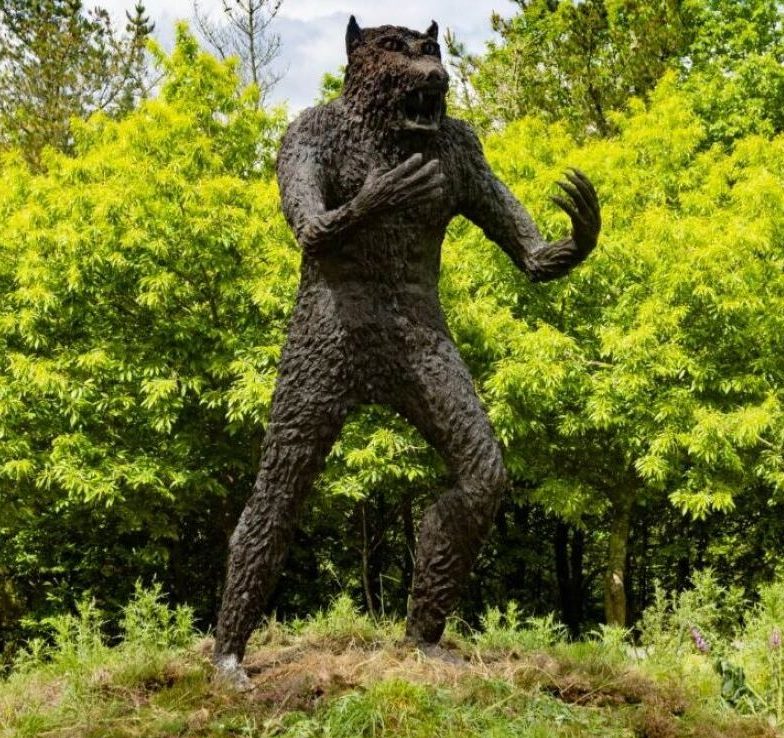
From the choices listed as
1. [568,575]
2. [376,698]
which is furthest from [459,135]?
[568,575]

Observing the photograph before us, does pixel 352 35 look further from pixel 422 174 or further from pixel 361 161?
pixel 422 174

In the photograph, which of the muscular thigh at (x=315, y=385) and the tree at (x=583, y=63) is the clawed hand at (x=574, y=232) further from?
the tree at (x=583, y=63)

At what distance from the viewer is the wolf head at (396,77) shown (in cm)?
400

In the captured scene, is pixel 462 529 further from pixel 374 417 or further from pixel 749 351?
pixel 749 351

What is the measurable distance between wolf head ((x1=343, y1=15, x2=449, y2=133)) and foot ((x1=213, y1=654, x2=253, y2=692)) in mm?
2309

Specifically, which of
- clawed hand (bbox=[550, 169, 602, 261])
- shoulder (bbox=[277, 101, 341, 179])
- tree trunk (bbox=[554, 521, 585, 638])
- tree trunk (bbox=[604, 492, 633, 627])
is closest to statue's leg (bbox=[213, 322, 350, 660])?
shoulder (bbox=[277, 101, 341, 179])

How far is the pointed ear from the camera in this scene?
424 cm

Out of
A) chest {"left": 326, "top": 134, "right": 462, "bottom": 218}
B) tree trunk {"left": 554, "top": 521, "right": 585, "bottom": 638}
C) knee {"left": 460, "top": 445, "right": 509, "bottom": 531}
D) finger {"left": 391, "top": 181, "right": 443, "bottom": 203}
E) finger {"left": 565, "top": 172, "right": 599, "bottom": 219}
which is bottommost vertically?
tree trunk {"left": 554, "top": 521, "right": 585, "bottom": 638}

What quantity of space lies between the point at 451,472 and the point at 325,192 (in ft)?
4.22

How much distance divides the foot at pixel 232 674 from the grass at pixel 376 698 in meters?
0.05

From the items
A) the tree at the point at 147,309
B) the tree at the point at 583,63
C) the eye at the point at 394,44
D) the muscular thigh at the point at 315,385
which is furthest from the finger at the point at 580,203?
the tree at the point at 583,63

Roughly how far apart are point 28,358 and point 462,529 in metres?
6.16

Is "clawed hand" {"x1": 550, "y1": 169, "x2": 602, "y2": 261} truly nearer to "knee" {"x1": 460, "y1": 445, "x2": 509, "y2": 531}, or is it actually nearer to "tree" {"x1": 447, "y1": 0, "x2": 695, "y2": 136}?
"knee" {"x1": 460, "y1": 445, "x2": 509, "y2": 531}

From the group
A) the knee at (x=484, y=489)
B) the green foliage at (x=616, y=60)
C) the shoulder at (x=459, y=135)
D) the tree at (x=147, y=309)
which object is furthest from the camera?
the green foliage at (x=616, y=60)
